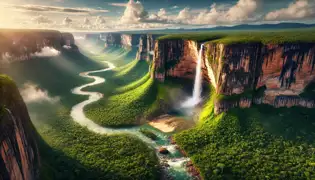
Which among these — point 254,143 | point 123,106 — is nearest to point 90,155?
point 123,106

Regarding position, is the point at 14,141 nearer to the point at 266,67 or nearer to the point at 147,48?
the point at 266,67

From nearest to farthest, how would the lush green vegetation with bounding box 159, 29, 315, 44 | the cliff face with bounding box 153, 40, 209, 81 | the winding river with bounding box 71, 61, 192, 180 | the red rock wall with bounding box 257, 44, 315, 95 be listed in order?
1. the winding river with bounding box 71, 61, 192, 180
2. the red rock wall with bounding box 257, 44, 315, 95
3. the lush green vegetation with bounding box 159, 29, 315, 44
4. the cliff face with bounding box 153, 40, 209, 81

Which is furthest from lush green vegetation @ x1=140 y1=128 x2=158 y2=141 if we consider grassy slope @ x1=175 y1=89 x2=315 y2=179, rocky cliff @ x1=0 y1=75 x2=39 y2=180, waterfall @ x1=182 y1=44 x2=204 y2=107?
rocky cliff @ x1=0 y1=75 x2=39 y2=180

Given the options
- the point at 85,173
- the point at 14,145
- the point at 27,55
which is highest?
the point at 27,55

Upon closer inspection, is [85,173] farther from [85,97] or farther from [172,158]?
[85,97]

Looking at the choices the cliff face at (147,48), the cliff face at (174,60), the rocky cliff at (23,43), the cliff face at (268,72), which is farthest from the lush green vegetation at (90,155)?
the cliff face at (147,48)

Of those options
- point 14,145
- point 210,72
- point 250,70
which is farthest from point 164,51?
point 14,145

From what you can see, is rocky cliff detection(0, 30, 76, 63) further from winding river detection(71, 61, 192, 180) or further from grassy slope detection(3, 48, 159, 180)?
winding river detection(71, 61, 192, 180)
